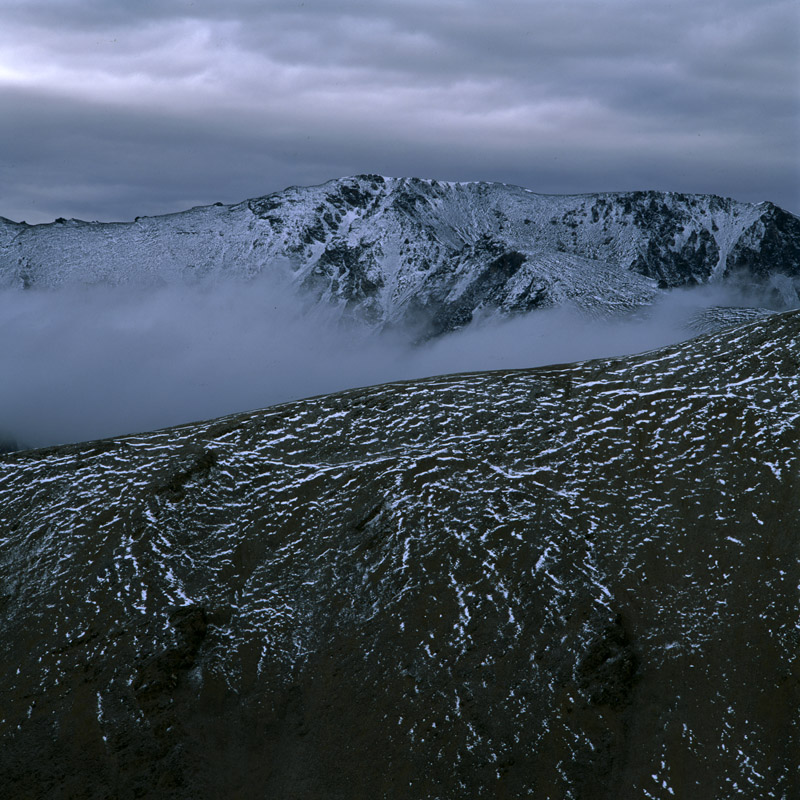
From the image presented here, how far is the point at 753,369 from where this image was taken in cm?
4312

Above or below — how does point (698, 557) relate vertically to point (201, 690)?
above

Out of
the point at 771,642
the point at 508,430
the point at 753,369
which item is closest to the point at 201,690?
the point at 508,430

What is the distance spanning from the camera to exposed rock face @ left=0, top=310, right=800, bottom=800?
31.2 m

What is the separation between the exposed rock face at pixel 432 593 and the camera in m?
31.2

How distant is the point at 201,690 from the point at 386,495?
12.3m

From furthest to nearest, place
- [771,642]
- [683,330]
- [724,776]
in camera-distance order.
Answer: [683,330], [771,642], [724,776]

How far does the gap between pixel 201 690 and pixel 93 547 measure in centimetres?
992

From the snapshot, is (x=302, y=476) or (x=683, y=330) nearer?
(x=302, y=476)

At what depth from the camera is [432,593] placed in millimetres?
36188

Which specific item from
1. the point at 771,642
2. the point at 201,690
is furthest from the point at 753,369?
the point at 201,690

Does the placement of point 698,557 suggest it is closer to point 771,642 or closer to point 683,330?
point 771,642

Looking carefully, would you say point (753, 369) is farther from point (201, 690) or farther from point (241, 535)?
point (201, 690)

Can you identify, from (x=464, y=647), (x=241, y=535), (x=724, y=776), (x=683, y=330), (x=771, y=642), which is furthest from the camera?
(x=683, y=330)

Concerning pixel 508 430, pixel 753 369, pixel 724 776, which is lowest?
pixel 724 776
